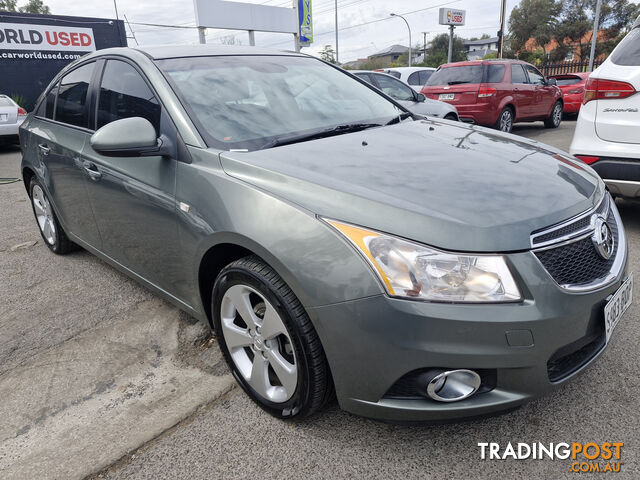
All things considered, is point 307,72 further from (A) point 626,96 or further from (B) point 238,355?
(A) point 626,96

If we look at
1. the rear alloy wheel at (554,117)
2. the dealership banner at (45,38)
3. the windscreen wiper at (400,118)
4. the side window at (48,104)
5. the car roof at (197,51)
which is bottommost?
the rear alloy wheel at (554,117)

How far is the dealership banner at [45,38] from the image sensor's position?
15.1 m

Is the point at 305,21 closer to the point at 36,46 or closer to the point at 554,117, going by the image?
the point at 36,46

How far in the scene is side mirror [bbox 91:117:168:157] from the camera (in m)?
2.23

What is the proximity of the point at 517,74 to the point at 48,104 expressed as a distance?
8946mm

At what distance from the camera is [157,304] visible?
3.23 m

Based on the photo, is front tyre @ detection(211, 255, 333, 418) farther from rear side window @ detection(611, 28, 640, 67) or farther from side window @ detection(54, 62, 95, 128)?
rear side window @ detection(611, 28, 640, 67)

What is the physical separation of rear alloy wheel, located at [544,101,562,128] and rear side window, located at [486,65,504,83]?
2480 mm

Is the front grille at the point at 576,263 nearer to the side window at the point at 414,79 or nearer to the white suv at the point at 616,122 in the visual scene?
the white suv at the point at 616,122

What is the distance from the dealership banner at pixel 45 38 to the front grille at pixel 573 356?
17888 millimetres

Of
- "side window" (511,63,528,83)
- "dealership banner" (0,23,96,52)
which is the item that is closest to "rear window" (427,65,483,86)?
"side window" (511,63,528,83)

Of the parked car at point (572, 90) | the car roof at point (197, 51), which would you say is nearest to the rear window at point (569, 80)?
the parked car at point (572, 90)

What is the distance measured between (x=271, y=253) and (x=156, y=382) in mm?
1089

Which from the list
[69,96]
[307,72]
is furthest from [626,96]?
[69,96]
